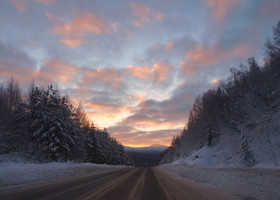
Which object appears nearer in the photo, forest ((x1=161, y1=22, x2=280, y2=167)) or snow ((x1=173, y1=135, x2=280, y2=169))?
forest ((x1=161, y1=22, x2=280, y2=167))

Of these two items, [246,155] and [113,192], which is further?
[246,155]

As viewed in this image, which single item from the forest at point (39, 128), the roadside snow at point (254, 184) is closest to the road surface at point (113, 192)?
the roadside snow at point (254, 184)

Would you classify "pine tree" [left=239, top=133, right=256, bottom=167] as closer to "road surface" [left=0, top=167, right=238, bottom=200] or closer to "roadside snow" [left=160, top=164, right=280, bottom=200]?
"roadside snow" [left=160, top=164, right=280, bottom=200]

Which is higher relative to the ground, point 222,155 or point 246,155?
point 246,155

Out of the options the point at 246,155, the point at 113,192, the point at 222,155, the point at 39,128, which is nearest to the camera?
the point at 113,192

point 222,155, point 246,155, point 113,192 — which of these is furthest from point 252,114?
point 113,192

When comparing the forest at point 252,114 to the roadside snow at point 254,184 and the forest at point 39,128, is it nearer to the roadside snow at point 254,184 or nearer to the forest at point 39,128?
the roadside snow at point 254,184

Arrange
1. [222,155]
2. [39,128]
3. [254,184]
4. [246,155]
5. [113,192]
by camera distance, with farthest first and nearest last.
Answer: [222,155] < [39,128] < [246,155] < [254,184] < [113,192]

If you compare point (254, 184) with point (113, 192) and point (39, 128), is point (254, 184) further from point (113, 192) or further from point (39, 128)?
point (39, 128)

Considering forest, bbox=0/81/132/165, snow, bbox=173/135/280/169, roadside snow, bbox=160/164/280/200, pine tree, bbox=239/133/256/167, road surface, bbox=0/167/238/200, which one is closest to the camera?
road surface, bbox=0/167/238/200

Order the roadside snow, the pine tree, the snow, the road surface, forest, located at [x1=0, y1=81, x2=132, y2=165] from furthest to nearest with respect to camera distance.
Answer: the snow < forest, located at [x1=0, y1=81, x2=132, y2=165] < the pine tree < the roadside snow < the road surface

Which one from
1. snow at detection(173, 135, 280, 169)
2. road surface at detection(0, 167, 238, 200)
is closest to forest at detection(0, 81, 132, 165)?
road surface at detection(0, 167, 238, 200)

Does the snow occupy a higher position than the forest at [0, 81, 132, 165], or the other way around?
the forest at [0, 81, 132, 165]

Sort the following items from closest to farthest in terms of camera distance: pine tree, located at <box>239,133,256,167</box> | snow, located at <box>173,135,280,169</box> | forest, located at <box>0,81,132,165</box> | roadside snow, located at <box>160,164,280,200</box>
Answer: roadside snow, located at <box>160,164,280,200</box> → pine tree, located at <box>239,133,256,167</box> → forest, located at <box>0,81,132,165</box> → snow, located at <box>173,135,280,169</box>
